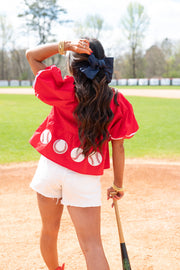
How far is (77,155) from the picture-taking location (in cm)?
201

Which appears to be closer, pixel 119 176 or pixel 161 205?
pixel 119 176

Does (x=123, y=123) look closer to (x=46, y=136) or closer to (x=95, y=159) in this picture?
(x=95, y=159)

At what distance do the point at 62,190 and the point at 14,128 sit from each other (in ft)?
29.4

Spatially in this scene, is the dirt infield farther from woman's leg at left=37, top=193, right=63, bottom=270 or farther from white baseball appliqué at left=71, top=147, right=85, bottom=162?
white baseball appliqué at left=71, top=147, right=85, bottom=162

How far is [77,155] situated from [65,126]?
0.66 feet

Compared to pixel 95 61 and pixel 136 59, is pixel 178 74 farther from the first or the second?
pixel 95 61

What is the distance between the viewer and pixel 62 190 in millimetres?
2055

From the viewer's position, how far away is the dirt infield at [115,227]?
3113mm

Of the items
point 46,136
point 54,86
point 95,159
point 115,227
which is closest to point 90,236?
point 95,159

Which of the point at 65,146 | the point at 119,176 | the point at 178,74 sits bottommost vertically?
the point at 178,74

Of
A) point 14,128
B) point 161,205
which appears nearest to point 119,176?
point 161,205

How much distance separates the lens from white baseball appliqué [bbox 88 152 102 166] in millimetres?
2032

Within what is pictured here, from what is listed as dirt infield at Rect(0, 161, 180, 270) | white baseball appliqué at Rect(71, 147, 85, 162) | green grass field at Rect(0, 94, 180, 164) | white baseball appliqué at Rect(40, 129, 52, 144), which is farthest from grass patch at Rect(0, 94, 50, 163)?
white baseball appliqué at Rect(71, 147, 85, 162)

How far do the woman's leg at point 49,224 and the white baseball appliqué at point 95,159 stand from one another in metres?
0.40
